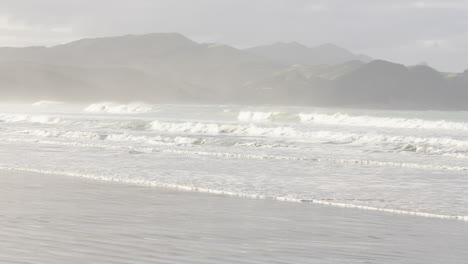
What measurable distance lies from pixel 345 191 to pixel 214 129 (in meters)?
32.5

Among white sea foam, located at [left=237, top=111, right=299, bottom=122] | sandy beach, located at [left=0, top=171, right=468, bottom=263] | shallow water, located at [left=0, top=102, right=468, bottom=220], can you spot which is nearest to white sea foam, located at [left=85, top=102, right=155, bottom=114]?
white sea foam, located at [left=237, top=111, right=299, bottom=122]

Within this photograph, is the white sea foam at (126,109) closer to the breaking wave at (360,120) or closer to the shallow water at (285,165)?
the breaking wave at (360,120)

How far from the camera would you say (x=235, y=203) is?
15.5 meters

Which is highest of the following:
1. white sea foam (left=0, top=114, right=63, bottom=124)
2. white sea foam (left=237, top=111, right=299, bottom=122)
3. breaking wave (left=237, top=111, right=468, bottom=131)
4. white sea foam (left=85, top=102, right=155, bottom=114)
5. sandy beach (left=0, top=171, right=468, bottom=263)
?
white sea foam (left=85, top=102, right=155, bottom=114)

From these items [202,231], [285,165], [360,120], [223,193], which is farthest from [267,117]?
[202,231]

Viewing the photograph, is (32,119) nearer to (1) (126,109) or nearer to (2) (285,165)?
(1) (126,109)

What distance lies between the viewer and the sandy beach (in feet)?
32.7

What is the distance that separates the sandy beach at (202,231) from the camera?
32.7 feet

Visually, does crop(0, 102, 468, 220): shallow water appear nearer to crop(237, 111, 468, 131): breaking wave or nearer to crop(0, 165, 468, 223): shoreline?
crop(0, 165, 468, 223): shoreline

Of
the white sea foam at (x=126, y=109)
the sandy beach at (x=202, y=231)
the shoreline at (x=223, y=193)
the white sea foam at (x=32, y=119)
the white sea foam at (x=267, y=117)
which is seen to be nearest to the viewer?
the sandy beach at (x=202, y=231)

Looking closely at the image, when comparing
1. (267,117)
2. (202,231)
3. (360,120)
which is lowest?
(202,231)

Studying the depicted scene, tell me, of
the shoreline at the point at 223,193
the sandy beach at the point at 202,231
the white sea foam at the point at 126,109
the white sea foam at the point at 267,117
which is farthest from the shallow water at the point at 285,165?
the white sea foam at the point at 126,109

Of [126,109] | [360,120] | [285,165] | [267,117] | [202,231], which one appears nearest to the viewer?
[202,231]

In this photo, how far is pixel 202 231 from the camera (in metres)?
11.9
